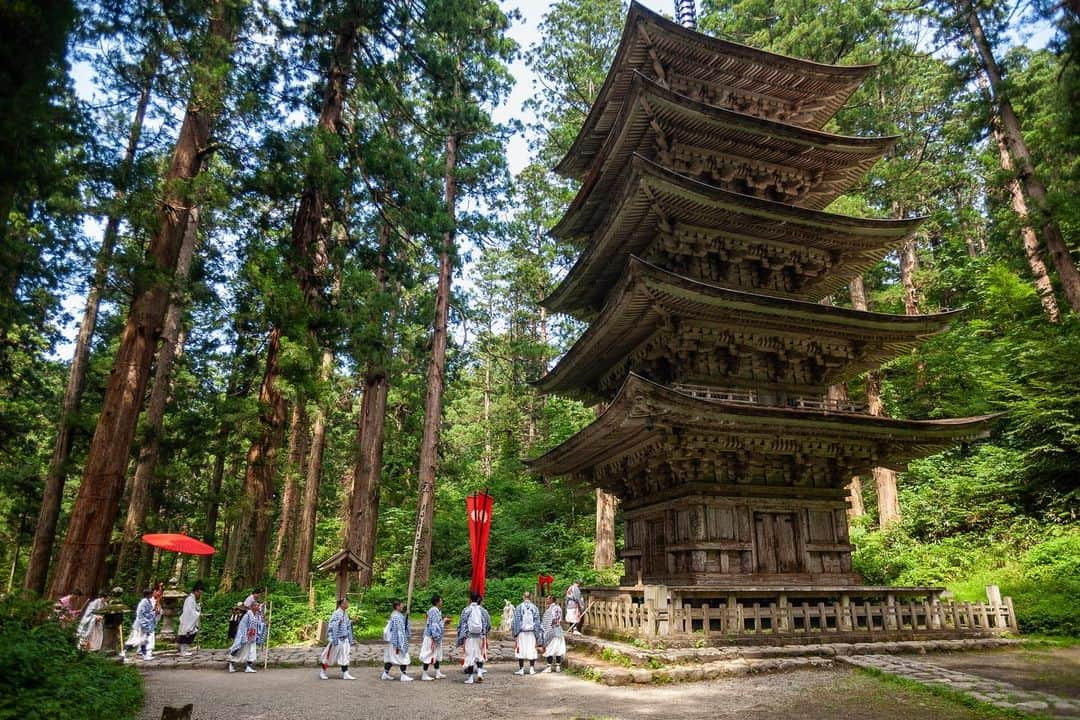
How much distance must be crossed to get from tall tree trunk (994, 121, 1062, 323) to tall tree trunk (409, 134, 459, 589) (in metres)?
16.6

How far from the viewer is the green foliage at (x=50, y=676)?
531 cm

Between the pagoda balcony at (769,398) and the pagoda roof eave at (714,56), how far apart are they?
8185mm

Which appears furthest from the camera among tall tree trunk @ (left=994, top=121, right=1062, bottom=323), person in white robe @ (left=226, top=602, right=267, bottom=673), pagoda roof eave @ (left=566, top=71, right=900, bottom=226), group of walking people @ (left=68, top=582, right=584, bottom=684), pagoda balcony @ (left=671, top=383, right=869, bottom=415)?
tall tree trunk @ (left=994, top=121, right=1062, bottom=323)

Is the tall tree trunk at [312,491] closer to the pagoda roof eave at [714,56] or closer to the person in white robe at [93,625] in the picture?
the person in white robe at [93,625]

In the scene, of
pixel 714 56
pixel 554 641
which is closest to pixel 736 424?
pixel 554 641

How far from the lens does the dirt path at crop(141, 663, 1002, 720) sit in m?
7.14

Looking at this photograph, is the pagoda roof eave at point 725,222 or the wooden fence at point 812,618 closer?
the wooden fence at point 812,618

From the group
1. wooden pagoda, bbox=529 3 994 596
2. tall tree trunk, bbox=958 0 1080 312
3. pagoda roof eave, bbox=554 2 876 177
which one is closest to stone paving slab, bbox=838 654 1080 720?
wooden pagoda, bbox=529 3 994 596

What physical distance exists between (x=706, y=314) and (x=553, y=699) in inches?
303

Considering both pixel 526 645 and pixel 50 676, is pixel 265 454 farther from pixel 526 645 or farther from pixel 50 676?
pixel 50 676

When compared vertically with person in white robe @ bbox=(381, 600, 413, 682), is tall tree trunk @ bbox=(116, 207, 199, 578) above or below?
above

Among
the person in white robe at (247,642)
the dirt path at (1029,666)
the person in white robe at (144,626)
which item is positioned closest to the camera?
the dirt path at (1029,666)

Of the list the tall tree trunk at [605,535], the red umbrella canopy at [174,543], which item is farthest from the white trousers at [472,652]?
the tall tree trunk at [605,535]

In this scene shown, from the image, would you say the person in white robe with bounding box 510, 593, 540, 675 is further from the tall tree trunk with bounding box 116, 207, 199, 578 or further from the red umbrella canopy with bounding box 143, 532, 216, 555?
the tall tree trunk with bounding box 116, 207, 199, 578
